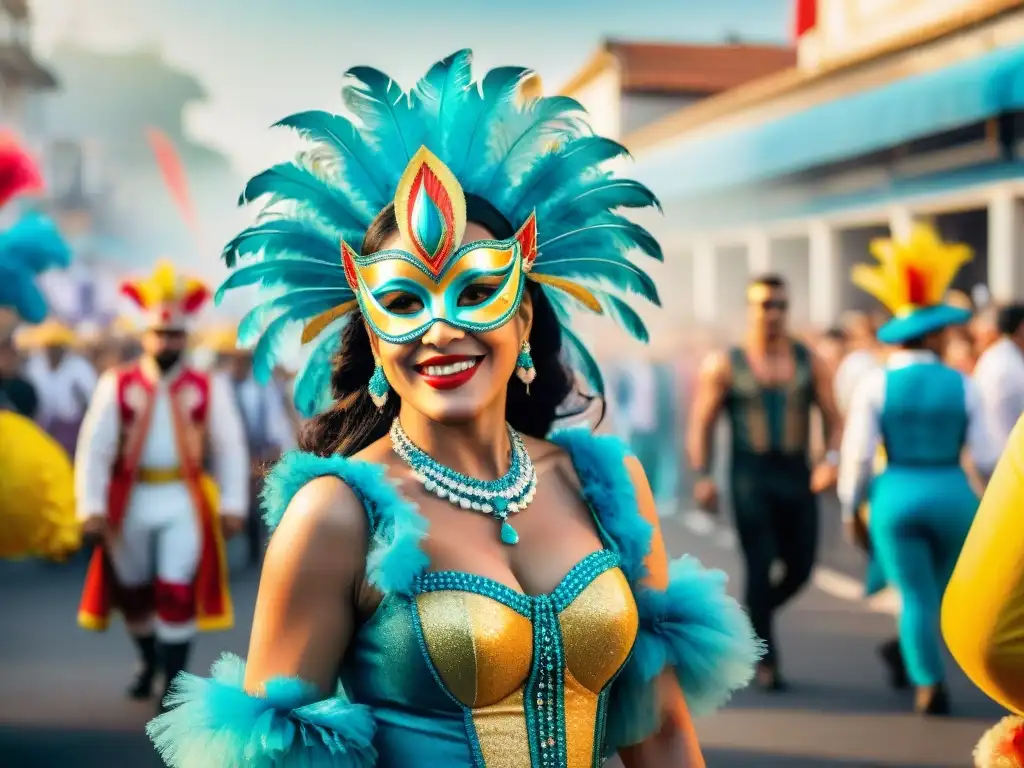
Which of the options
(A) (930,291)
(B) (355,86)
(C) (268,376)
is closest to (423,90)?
(B) (355,86)

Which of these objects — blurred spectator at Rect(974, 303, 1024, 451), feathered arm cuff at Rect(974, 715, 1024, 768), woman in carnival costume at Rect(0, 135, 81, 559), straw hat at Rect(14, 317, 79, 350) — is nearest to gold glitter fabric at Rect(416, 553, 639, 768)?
feathered arm cuff at Rect(974, 715, 1024, 768)

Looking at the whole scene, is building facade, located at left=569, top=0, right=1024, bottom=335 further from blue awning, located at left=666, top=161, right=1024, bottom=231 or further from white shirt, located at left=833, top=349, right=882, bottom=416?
white shirt, located at left=833, top=349, right=882, bottom=416

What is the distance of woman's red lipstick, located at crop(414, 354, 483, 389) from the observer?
2.68 metres

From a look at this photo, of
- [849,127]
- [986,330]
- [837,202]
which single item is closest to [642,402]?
[849,127]

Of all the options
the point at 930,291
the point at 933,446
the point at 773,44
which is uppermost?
the point at 773,44

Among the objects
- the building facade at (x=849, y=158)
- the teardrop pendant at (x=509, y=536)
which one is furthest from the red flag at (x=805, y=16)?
the teardrop pendant at (x=509, y=536)

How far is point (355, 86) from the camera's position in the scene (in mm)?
2891

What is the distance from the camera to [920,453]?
703 cm

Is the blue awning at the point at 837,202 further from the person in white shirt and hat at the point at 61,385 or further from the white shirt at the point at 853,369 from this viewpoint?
the person in white shirt and hat at the point at 61,385

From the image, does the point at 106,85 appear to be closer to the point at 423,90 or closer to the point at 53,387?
the point at 53,387

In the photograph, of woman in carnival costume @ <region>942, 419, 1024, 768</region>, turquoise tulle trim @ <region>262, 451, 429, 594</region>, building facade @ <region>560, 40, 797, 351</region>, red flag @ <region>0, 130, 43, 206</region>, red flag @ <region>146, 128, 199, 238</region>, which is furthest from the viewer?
building facade @ <region>560, 40, 797, 351</region>

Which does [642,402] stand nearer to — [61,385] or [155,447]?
[61,385]

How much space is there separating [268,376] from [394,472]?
38cm

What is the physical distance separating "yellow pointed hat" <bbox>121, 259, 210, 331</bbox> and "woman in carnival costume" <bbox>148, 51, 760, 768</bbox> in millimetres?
4627
